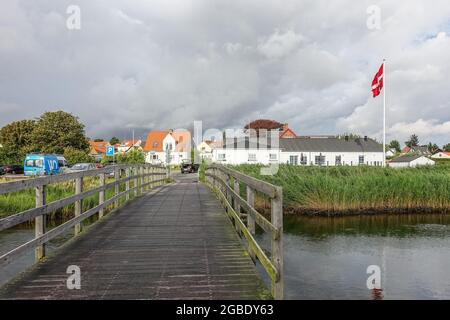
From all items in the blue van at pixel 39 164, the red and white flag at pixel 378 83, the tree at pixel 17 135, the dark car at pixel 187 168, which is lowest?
the dark car at pixel 187 168

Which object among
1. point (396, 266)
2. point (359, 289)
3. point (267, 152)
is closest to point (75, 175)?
point (359, 289)

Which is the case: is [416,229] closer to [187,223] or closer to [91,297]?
[187,223]

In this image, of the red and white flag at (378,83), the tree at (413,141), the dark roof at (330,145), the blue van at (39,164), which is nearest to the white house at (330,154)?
the dark roof at (330,145)

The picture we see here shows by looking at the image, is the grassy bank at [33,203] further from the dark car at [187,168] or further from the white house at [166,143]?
the white house at [166,143]

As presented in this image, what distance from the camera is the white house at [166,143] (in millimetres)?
90000

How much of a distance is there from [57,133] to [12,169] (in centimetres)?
1549

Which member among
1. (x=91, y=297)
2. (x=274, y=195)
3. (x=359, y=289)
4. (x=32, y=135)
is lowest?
(x=359, y=289)

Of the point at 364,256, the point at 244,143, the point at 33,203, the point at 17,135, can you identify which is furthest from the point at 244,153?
the point at 364,256

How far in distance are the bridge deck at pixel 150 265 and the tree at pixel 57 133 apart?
5388 cm

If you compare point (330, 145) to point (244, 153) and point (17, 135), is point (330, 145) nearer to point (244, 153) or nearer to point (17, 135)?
point (244, 153)

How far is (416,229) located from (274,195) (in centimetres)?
1235

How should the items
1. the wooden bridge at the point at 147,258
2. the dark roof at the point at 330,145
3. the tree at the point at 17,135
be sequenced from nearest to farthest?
the wooden bridge at the point at 147,258, the dark roof at the point at 330,145, the tree at the point at 17,135

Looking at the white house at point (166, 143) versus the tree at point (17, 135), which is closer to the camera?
the tree at point (17, 135)

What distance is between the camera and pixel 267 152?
56.4 meters
